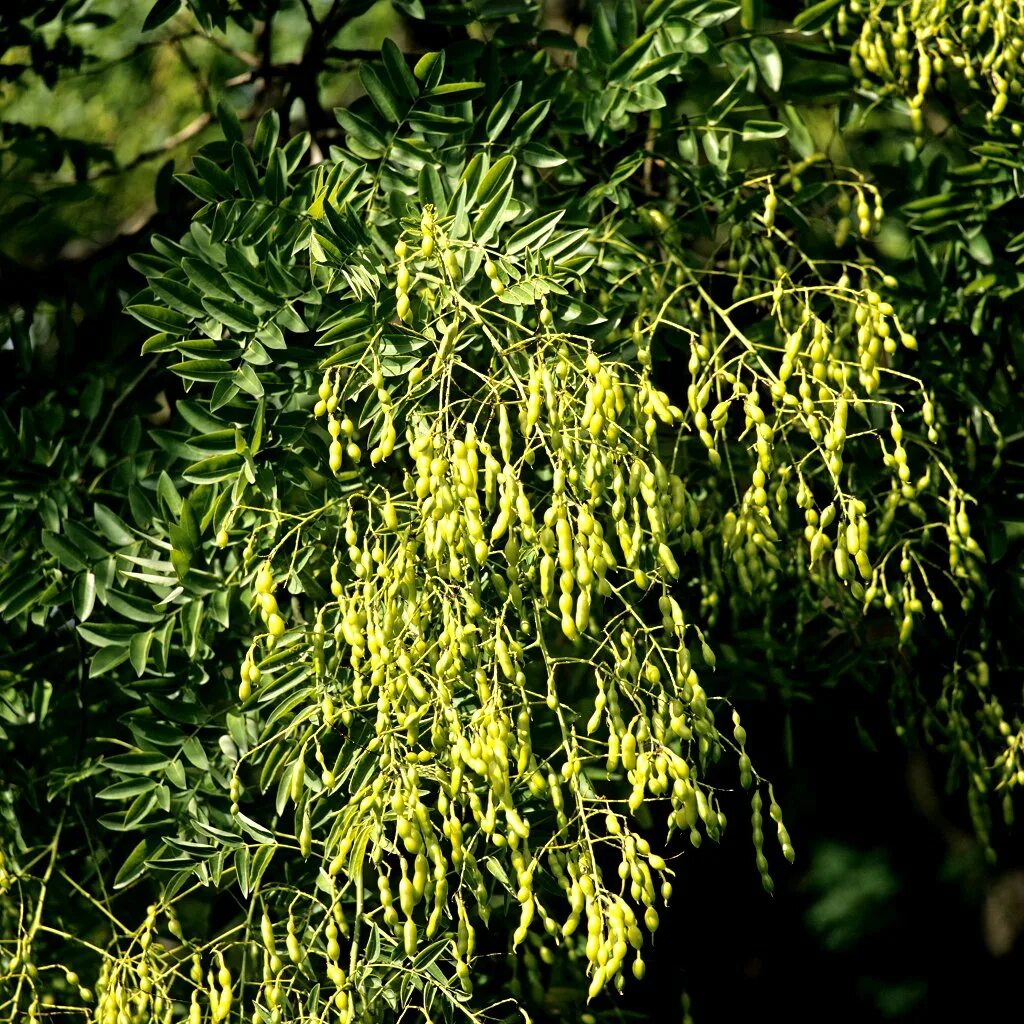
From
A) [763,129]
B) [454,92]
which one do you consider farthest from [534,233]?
[763,129]

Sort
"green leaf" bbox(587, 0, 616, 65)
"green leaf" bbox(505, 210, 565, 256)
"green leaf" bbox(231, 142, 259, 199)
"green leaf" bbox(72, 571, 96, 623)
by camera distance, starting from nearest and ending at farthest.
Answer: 1. "green leaf" bbox(505, 210, 565, 256)
2. "green leaf" bbox(231, 142, 259, 199)
3. "green leaf" bbox(72, 571, 96, 623)
4. "green leaf" bbox(587, 0, 616, 65)

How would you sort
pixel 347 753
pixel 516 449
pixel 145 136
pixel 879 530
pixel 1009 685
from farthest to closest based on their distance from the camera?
pixel 145 136 < pixel 1009 685 < pixel 879 530 < pixel 516 449 < pixel 347 753

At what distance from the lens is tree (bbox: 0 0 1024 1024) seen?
1.49 metres

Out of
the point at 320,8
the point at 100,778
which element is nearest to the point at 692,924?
the point at 100,778

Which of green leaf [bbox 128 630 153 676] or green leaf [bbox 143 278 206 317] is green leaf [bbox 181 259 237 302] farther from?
green leaf [bbox 128 630 153 676]

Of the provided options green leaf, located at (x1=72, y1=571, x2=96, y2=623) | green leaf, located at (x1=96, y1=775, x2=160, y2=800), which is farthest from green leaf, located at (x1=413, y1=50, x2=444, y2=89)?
green leaf, located at (x1=96, y1=775, x2=160, y2=800)

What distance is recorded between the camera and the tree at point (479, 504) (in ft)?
4.89

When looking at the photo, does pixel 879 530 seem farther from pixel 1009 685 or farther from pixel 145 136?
pixel 145 136

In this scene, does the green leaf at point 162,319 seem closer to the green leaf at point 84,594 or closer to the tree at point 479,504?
the tree at point 479,504

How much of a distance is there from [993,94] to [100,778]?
1919 mm

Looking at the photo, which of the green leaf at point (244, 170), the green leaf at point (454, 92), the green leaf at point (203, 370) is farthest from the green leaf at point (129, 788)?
the green leaf at point (454, 92)

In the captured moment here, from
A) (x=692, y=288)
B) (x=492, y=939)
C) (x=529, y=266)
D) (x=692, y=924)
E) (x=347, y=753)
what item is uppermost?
(x=529, y=266)

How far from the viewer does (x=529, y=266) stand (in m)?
1.62

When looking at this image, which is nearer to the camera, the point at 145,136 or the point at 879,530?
the point at 879,530
